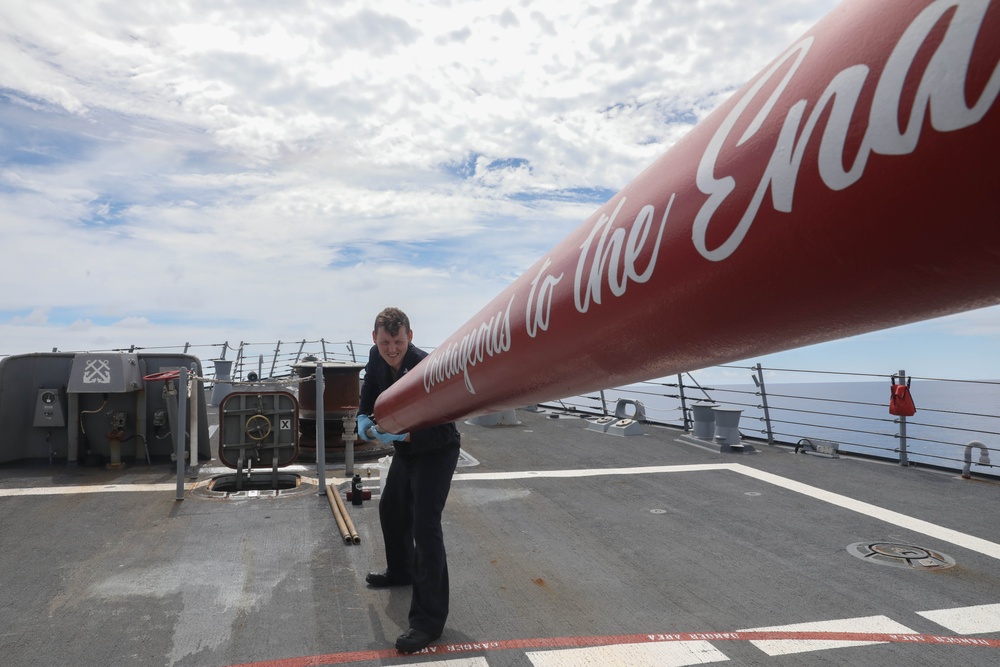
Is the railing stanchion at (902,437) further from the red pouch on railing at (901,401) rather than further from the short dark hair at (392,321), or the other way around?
the short dark hair at (392,321)

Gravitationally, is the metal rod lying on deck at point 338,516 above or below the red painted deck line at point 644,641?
above

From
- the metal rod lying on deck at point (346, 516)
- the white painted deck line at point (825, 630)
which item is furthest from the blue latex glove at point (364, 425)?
the white painted deck line at point (825, 630)

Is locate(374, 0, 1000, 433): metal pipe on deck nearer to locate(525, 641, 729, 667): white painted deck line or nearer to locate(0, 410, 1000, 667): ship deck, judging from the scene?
locate(525, 641, 729, 667): white painted deck line

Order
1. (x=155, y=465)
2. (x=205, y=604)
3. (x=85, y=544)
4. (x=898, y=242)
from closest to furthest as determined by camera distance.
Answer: (x=898, y=242)
(x=205, y=604)
(x=85, y=544)
(x=155, y=465)

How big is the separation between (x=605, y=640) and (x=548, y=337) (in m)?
3.09

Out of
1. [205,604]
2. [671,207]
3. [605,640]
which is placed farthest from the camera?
[205,604]

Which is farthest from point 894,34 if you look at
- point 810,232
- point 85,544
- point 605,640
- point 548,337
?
point 85,544

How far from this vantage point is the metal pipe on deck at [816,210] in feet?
2.86

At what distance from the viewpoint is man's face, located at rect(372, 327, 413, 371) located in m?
4.14

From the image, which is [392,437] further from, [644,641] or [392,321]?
[644,641]

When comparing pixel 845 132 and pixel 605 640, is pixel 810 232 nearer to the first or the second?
pixel 845 132

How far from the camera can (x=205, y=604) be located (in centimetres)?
466

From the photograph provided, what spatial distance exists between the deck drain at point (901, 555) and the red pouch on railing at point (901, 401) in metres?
4.71

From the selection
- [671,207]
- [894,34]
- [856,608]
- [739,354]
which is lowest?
[856,608]
